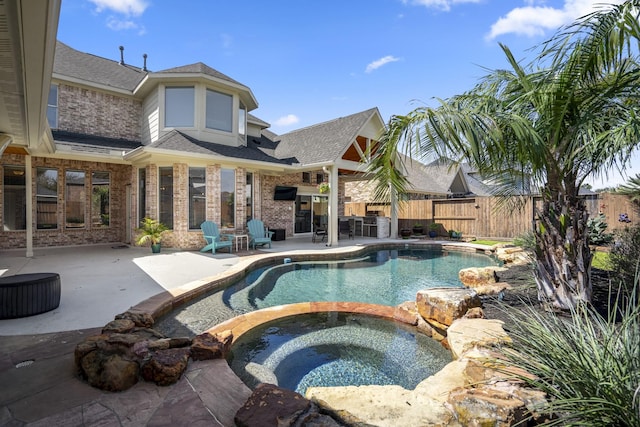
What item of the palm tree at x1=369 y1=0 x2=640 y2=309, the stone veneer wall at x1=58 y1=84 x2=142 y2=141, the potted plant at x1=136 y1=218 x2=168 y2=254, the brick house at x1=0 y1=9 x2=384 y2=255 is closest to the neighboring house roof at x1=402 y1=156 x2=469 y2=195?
the brick house at x1=0 y1=9 x2=384 y2=255

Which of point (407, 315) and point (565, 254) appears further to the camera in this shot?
point (407, 315)

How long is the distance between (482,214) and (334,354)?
15285 millimetres

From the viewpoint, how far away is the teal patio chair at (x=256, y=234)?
38.3 ft

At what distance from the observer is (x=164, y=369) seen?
8.96ft

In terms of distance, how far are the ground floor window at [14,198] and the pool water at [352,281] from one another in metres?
9.62

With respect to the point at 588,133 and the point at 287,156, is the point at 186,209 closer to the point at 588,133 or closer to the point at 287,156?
the point at 287,156

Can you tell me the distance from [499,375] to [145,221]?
11692 millimetres

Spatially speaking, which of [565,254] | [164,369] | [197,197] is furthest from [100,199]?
[565,254]

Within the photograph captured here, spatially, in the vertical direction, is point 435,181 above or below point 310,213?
above

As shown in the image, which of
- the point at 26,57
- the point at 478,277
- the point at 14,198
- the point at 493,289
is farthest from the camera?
the point at 14,198

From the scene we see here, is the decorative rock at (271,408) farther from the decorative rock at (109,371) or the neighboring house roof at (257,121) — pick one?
the neighboring house roof at (257,121)

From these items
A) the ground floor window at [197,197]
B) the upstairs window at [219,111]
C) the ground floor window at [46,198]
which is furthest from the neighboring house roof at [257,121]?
the ground floor window at [46,198]

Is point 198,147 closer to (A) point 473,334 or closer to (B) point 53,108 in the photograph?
(B) point 53,108

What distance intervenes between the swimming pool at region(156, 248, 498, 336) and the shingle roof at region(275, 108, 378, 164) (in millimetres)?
4923
